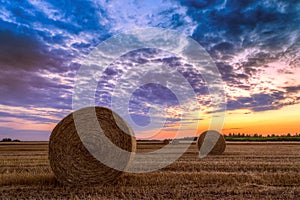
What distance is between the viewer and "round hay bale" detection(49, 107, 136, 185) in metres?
8.55

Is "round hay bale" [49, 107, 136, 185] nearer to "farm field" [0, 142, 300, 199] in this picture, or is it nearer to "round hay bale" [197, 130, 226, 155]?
"farm field" [0, 142, 300, 199]

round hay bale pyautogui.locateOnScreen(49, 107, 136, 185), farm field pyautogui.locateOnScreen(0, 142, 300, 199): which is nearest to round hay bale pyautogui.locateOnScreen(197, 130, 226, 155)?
farm field pyautogui.locateOnScreen(0, 142, 300, 199)

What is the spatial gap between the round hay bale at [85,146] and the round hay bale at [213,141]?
9.91 meters

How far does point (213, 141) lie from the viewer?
769 inches

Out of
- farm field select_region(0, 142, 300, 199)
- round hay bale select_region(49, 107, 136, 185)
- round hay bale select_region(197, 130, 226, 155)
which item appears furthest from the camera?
round hay bale select_region(197, 130, 226, 155)

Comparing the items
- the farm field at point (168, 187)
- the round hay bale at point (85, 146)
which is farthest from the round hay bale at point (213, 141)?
the round hay bale at point (85, 146)

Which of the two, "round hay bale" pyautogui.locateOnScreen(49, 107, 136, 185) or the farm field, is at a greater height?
"round hay bale" pyautogui.locateOnScreen(49, 107, 136, 185)

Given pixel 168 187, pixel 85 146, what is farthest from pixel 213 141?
pixel 168 187

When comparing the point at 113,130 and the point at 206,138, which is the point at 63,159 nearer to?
the point at 113,130

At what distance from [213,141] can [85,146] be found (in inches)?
471

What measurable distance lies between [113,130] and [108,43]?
488 cm

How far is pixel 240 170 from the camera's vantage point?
1026 centimetres

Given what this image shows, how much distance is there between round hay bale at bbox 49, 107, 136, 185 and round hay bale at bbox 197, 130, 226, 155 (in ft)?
32.5

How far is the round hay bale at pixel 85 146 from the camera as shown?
28.0ft
